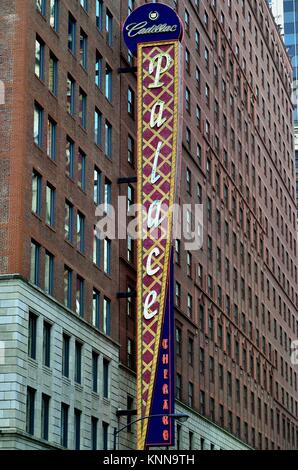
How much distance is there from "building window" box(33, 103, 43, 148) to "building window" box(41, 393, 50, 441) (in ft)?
44.6

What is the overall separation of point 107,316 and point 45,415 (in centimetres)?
1280

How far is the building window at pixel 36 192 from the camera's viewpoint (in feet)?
192

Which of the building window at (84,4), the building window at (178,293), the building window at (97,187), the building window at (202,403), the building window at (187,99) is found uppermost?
the building window at (187,99)

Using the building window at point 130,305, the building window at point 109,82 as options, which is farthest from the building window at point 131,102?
the building window at point 130,305

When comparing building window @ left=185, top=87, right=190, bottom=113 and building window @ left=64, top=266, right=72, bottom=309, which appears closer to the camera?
building window @ left=64, top=266, right=72, bottom=309

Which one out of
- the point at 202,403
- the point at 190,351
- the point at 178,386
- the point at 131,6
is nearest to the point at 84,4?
the point at 131,6

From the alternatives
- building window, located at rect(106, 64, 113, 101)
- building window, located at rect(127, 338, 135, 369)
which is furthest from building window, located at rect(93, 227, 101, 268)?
building window, located at rect(106, 64, 113, 101)

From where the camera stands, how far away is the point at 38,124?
60125 millimetres

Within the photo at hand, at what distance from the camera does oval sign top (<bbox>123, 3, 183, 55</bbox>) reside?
73438 mm

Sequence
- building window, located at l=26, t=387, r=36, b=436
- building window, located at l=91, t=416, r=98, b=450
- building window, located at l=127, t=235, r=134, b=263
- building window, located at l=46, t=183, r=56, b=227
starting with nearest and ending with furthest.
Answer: building window, located at l=26, t=387, r=36, b=436 → building window, located at l=46, t=183, r=56, b=227 → building window, located at l=91, t=416, r=98, b=450 → building window, located at l=127, t=235, r=134, b=263

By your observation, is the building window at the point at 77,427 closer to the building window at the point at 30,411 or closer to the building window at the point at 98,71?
the building window at the point at 30,411

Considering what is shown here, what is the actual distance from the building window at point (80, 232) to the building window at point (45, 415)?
10.5 meters

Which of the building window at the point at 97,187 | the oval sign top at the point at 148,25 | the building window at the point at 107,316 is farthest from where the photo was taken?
the oval sign top at the point at 148,25

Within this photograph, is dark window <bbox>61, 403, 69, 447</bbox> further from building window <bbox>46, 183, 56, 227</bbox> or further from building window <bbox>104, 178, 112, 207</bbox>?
building window <bbox>104, 178, 112, 207</bbox>
